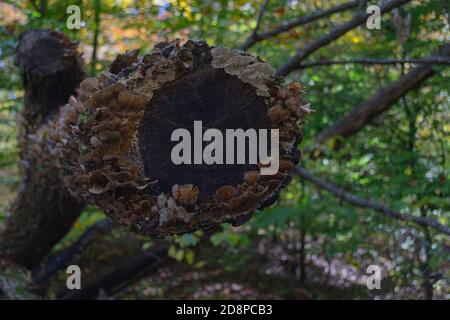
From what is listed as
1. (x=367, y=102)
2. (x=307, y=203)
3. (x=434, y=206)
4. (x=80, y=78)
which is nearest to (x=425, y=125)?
(x=367, y=102)

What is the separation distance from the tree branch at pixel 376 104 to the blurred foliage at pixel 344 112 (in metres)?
0.09

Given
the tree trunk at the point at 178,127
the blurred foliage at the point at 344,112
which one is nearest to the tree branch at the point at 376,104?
the blurred foliage at the point at 344,112

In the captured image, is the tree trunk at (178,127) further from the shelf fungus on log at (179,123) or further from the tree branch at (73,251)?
the tree branch at (73,251)

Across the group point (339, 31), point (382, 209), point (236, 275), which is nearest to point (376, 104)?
point (339, 31)

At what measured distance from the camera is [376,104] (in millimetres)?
4367

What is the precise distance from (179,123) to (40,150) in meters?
1.44

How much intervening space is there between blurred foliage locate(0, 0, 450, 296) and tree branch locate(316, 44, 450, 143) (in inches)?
3.7

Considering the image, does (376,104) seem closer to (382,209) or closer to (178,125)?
(382,209)

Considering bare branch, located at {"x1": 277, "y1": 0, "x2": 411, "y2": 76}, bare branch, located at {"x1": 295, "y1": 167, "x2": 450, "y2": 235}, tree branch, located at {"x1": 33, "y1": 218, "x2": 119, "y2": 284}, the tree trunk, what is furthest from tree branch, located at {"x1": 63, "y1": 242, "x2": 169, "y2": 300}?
the tree trunk

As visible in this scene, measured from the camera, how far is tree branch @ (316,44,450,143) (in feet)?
13.5

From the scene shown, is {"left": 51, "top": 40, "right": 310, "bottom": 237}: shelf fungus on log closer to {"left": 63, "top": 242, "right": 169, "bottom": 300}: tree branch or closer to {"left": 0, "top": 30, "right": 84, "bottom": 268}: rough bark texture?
{"left": 0, "top": 30, "right": 84, "bottom": 268}: rough bark texture

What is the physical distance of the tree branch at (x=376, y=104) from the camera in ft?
13.5
